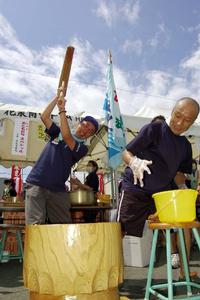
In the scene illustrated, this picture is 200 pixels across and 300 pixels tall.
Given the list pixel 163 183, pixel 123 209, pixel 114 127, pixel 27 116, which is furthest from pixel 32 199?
pixel 27 116

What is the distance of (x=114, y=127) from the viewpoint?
5.60 metres

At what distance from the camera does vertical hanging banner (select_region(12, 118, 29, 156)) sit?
6.19 m

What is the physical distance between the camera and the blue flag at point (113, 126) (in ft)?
17.9

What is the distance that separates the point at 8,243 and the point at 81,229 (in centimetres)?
422

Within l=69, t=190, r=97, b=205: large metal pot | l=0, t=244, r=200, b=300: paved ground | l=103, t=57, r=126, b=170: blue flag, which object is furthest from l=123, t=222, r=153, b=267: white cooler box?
l=103, t=57, r=126, b=170: blue flag

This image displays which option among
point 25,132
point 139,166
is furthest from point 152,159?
point 25,132

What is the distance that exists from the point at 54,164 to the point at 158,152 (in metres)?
1.03

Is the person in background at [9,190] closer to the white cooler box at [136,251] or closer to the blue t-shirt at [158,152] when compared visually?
the white cooler box at [136,251]

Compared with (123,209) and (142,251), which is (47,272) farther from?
(142,251)

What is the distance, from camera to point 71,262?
1755 mm

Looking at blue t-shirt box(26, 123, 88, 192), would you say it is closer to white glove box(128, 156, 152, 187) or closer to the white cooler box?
white glove box(128, 156, 152, 187)

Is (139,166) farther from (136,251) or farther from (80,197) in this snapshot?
(136,251)

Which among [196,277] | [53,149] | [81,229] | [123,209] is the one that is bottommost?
[196,277]

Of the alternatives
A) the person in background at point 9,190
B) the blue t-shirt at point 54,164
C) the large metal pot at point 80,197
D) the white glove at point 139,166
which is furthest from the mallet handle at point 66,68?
the person in background at point 9,190
